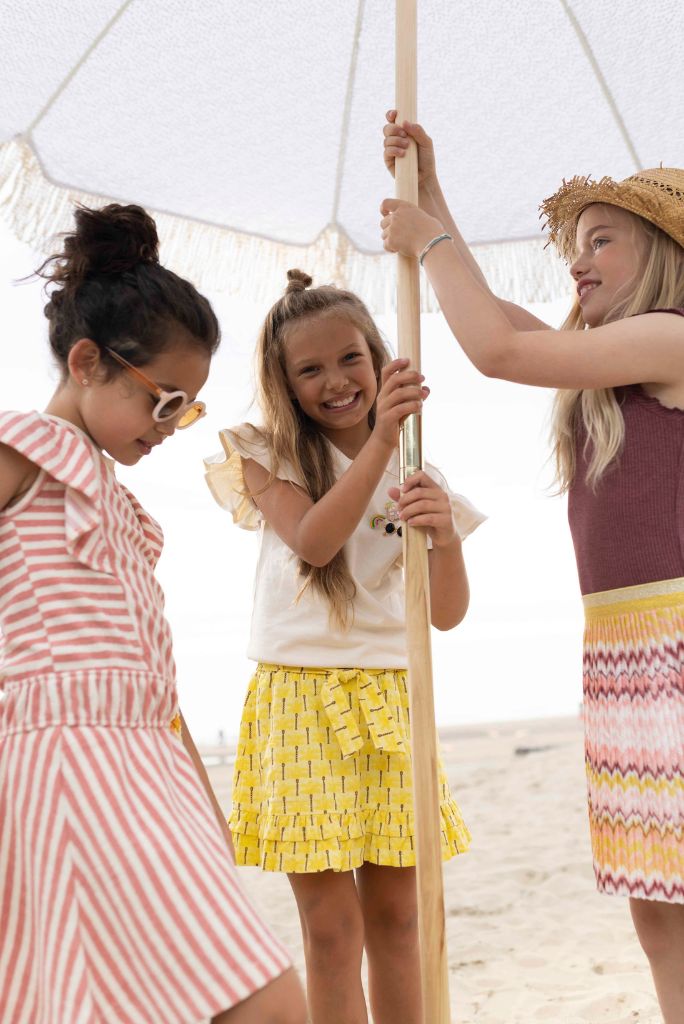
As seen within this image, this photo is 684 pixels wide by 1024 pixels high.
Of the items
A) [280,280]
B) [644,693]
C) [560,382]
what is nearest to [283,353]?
[280,280]

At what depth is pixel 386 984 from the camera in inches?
88.4

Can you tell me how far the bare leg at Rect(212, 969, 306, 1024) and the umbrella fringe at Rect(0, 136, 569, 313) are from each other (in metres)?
1.55

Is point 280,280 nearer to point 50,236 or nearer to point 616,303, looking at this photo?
point 50,236

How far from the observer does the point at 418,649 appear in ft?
6.05

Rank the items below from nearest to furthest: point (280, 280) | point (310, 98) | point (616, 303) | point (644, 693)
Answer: point (644, 693) → point (616, 303) → point (310, 98) → point (280, 280)

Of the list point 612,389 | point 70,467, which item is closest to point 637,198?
point 612,389

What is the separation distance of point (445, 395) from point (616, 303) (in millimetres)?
2968

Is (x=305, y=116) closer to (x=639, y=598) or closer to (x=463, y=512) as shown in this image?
(x=463, y=512)

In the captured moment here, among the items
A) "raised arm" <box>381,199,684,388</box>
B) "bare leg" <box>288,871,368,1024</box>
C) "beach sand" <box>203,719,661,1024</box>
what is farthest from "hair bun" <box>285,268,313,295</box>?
"beach sand" <box>203,719,661,1024</box>

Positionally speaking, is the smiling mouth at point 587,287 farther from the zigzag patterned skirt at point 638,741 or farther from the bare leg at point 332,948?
the bare leg at point 332,948

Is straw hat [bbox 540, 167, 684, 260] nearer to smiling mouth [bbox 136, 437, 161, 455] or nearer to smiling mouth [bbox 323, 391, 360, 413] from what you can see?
smiling mouth [bbox 323, 391, 360, 413]

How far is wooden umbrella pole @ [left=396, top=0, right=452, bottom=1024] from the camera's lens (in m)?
1.74

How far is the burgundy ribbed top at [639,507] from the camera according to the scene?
1.97 meters

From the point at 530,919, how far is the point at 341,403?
236cm
